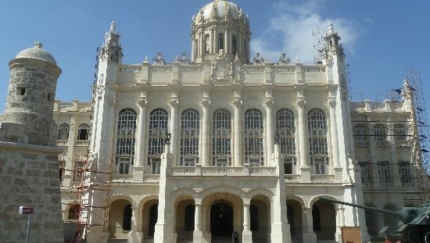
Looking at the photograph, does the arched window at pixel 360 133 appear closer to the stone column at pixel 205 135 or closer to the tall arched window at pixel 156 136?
the stone column at pixel 205 135

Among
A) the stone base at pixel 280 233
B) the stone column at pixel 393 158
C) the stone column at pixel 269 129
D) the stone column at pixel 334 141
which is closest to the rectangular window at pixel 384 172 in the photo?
the stone column at pixel 393 158

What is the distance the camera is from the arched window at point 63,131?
45.2 metres

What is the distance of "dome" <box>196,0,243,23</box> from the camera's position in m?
48.5

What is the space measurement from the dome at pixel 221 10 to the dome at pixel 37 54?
1285 inches

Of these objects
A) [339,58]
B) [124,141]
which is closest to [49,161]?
[124,141]

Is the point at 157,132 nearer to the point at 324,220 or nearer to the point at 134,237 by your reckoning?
the point at 134,237

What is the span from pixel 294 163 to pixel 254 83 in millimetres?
8539

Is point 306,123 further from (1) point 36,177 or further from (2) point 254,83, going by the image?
(1) point 36,177

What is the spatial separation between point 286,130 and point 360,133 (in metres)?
10.5

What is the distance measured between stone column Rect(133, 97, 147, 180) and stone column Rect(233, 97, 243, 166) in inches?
333

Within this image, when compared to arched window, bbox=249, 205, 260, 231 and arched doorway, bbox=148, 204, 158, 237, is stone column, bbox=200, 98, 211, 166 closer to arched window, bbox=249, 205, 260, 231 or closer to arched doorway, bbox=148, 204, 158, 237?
arched window, bbox=249, 205, 260, 231

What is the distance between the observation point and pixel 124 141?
39.8 m

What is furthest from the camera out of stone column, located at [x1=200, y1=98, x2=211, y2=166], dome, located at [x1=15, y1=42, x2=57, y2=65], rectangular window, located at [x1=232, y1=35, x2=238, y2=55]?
rectangular window, located at [x1=232, y1=35, x2=238, y2=55]

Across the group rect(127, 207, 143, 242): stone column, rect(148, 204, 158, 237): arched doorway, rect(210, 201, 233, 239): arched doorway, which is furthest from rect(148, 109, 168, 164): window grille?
rect(210, 201, 233, 239): arched doorway
